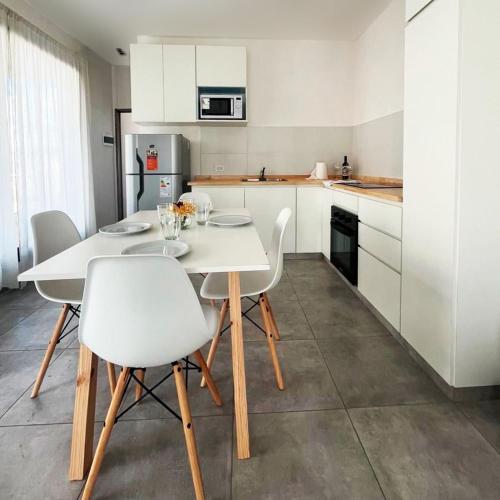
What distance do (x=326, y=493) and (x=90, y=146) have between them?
489 cm

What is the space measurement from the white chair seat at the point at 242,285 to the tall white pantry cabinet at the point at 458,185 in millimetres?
795

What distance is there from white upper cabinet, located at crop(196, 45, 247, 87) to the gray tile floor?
3.12m

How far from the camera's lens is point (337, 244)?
3.78m

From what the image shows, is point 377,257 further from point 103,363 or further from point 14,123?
point 14,123

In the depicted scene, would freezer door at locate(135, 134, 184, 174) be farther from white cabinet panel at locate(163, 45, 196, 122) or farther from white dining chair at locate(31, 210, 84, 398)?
white dining chair at locate(31, 210, 84, 398)

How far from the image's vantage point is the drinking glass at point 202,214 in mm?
2209

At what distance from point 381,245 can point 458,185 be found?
37.0 inches

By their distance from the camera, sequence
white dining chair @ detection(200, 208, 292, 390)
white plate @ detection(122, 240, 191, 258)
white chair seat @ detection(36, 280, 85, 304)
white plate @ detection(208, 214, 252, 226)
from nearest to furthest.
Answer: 1. white plate @ detection(122, 240, 191, 258)
2. white chair seat @ detection(36, 280, 85, 304)
3. white dining chair @ detection(200, 208, 292, 390)
4. white plate @ detection(208, 214, 252, 226)

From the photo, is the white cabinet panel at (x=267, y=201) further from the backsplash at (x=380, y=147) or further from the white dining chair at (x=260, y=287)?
the white dining chair at (x=260, y=287)

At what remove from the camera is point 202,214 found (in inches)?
87.1

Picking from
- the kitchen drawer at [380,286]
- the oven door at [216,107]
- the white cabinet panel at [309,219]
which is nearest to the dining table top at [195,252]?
the kitchen drawer at [380,286]

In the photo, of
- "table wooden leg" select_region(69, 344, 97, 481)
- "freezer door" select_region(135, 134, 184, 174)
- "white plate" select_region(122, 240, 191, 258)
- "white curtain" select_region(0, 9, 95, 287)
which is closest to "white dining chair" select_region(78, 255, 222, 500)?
"table wooden leg" select_region(69, 344, 97, 481)

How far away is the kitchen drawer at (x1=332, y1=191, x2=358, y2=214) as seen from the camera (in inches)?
125

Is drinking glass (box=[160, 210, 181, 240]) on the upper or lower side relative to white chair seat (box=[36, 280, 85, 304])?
upper
